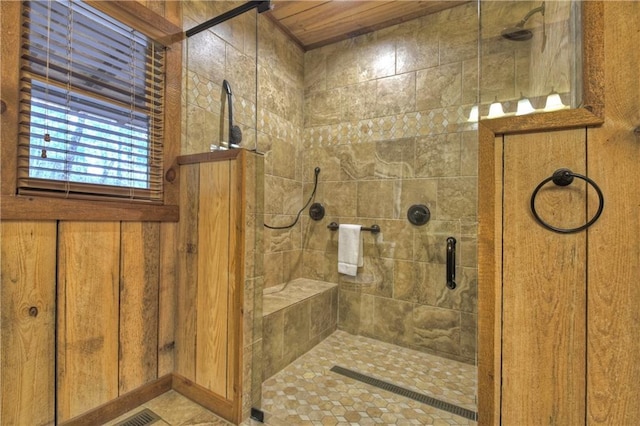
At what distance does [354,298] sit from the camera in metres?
2.53

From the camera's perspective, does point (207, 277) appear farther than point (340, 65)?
No

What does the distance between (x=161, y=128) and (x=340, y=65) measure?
176 cm

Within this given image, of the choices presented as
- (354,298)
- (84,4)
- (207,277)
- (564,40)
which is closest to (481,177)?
(564,40)

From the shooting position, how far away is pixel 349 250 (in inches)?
96.7

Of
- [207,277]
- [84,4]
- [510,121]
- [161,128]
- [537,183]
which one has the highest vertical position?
[84,4]

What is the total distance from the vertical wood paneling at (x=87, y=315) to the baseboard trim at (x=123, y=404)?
0.09 feet

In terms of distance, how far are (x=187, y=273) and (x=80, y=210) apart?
1.85ft

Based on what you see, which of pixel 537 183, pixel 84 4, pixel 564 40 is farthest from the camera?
pixel 84 4

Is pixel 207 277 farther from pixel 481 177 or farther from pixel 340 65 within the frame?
pixel 340 65

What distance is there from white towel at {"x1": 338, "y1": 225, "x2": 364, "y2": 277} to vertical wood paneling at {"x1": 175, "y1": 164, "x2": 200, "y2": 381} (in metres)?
1.27

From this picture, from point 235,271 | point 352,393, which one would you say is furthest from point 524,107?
point 352,393

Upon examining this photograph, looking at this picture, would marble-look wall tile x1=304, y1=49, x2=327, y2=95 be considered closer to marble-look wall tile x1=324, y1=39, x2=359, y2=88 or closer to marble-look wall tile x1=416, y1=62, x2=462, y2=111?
marble-look wall tile x1=324, y1=39, x2=359, y2=88

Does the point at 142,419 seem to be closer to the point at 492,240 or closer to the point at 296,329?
the point at 296,329

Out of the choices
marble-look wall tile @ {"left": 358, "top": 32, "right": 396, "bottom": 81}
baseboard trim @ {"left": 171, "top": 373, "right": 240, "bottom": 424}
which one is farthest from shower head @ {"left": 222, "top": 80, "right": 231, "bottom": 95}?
baseboard trim @ {"left": 171, "top": 373, "right": 240, "bottom": 424}
